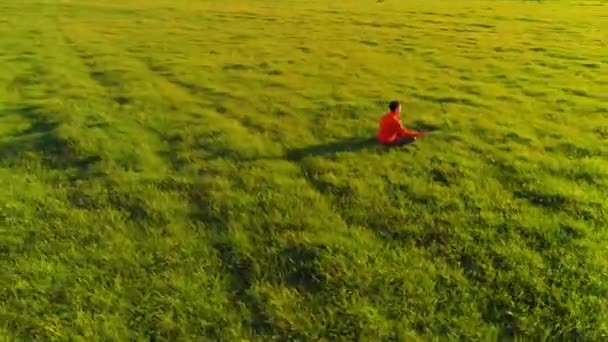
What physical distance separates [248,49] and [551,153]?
12.7m

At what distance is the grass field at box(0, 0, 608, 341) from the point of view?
6.55 metres

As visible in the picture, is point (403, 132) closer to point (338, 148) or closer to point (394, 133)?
point (394, 133)

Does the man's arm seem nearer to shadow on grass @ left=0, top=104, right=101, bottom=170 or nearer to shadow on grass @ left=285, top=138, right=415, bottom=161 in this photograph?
shadow on grass @ left=285, top=138, right=415, bottom=161

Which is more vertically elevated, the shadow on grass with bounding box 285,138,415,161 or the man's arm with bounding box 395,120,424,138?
the man's arm with bounding box 395,120,424,138

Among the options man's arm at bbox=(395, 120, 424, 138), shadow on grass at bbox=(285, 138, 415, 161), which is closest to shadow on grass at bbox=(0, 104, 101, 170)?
shadow on grass at bbox=(285, 138, 415, 161)

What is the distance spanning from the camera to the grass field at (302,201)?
21.5ft

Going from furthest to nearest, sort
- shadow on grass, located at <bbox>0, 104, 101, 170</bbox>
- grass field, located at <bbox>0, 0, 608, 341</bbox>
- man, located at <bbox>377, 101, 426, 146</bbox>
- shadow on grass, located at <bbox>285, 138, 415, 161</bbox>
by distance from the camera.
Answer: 1. man, located at <bbox>377, 101, 426, 146</bbox>
2. shadow on grass, located at <bbox>285, 138, 415, 161</bbox>
3. shadow on grass, located at <bbox>0, 104, 101, 170</bbox>
4. grass field, located at <bbox>0, 0, 608, 341</bbox>

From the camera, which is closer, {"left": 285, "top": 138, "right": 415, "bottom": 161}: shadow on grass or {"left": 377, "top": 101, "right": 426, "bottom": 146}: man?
{"left": 285, "top": 138, "right": 415, "bottom": 161}: shadow on grass

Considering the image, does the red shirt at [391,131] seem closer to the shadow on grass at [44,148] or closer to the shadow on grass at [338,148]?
the shadow on grass at [338,148]

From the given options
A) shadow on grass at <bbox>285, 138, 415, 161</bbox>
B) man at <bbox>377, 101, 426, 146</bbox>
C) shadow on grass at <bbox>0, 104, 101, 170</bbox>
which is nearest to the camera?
shadow on grass at <bbox>0, 104, 101, 170</bbox>

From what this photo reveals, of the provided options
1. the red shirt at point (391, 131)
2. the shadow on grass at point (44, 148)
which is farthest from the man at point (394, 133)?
the shadow on grass at point (44, 148)

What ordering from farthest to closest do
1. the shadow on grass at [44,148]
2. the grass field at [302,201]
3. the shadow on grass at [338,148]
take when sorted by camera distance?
the shadow on grass at [338,148], the shadow on grass at [44,148], the grass field at [302,201]

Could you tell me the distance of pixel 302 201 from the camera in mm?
8922

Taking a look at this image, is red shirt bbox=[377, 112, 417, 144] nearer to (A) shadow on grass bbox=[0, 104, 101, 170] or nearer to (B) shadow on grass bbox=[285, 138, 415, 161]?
(B) shadow on grass bbox=[285, 138, 415, 161]
